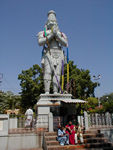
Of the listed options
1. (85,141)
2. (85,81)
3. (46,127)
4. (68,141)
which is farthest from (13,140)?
(85,81)

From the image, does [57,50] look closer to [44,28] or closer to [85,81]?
[44,28]

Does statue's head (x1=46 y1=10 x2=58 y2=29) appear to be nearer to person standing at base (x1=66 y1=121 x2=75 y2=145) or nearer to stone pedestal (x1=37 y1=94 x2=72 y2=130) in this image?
stone pedestal (x1=37 y1=94 x2=72 y2=130)

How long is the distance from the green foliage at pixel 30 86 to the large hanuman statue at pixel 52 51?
11126 mm

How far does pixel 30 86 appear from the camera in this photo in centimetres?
2228

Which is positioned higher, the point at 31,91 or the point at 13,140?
the point at 31,91

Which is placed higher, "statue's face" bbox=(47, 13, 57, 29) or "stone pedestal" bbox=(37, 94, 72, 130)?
"statue's face" bbox=(47, 13, 57, 29)

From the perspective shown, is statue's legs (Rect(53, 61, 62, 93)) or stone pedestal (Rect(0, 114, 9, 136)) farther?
statue's legs (Rect(53, 61, 62, 93))

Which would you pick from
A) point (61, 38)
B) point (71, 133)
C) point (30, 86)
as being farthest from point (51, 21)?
point (30, 86)

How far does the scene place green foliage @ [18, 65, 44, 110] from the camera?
872 inches

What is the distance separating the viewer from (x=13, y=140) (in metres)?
7.13

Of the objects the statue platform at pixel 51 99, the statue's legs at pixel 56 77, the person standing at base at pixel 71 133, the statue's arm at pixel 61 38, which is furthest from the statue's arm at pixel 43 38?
the person standing at base at pixel 71 133

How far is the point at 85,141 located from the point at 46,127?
2.52 meters

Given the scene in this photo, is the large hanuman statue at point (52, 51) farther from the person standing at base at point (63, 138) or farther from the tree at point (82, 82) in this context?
the tree at point (82, 82)

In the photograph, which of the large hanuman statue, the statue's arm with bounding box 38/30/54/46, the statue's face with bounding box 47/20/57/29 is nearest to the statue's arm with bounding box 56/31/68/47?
the large hanuman statue
